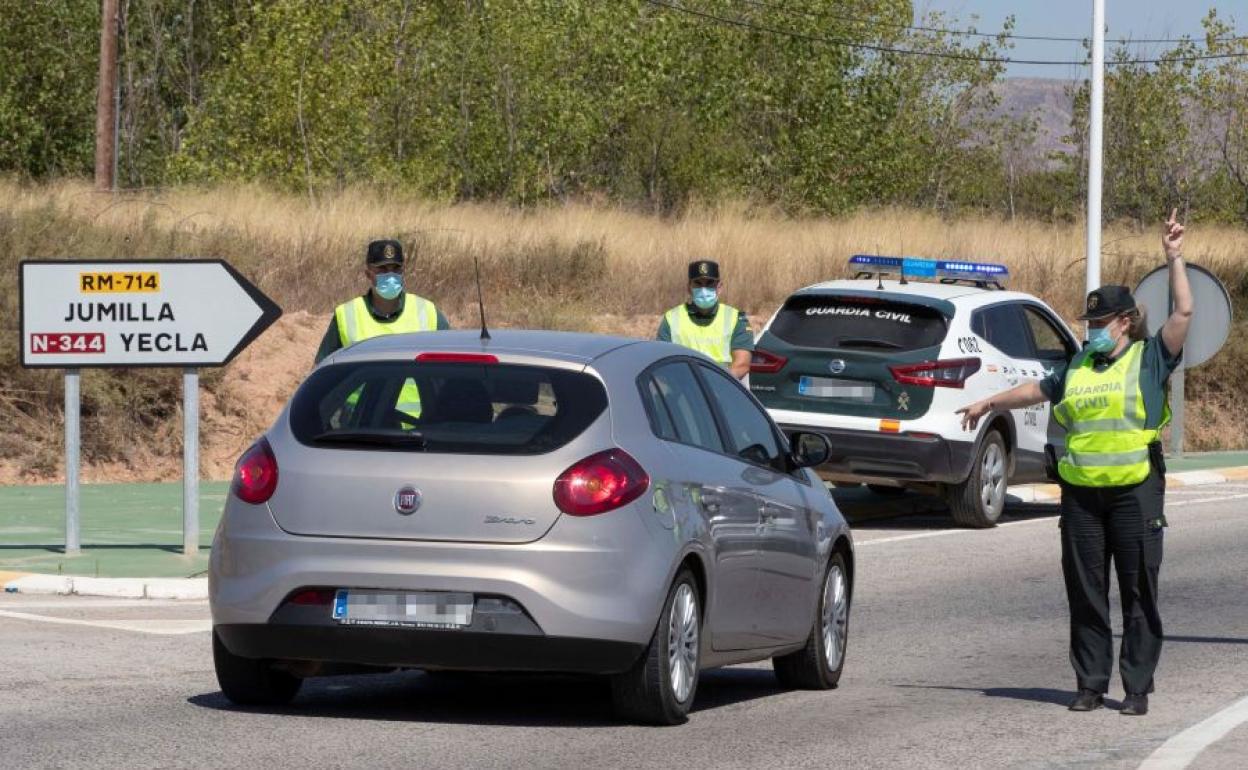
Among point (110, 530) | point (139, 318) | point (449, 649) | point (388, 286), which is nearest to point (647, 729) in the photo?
point (449, 649)

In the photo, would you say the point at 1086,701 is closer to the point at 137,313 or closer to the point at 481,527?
the point at 481,527

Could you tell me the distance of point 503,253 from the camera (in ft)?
103

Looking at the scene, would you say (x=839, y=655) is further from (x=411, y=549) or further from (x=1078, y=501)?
(x=411, y=549)

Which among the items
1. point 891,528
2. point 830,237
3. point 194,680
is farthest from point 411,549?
point 830,237

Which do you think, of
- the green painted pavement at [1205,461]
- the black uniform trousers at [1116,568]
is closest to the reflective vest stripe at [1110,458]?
Answer: the black uniform trousers at [1116,568]

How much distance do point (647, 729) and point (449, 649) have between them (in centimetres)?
95

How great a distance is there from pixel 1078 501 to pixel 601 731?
2.41 m

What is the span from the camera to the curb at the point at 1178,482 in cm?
2127

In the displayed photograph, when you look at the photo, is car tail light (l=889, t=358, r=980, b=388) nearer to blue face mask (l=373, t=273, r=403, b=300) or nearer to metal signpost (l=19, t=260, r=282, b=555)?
metal signpost (l=19, t=260, r=282, b=555)

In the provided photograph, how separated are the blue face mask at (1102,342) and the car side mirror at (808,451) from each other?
4.08ft

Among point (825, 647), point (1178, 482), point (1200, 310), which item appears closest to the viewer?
point (825, 647)

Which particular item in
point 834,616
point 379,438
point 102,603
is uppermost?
point 379,438

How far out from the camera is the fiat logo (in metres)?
8.66

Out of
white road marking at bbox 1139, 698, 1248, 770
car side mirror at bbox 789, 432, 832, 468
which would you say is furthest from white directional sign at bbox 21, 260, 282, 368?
white road marking at bbox 1139, 698, 1248, 770
